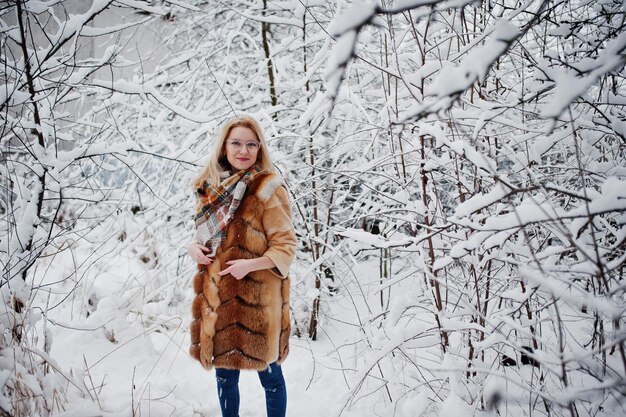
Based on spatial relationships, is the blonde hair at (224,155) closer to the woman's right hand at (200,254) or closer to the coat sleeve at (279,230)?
the coat sleeve at (279,230)

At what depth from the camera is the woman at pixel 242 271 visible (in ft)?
5.33

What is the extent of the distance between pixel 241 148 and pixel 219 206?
0.32 meters

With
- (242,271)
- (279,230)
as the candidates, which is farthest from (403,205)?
(242,271)

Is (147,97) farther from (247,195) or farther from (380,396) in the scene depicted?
(380,396)

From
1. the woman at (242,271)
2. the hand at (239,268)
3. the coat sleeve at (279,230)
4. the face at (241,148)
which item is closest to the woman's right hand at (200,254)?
the woman at (242,271)

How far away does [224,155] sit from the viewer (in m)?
1.90

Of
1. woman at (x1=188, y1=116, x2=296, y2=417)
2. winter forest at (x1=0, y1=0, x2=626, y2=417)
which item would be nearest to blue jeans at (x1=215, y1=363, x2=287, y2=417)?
woman at (x1=188, y1=116, x2=296, y2=417)

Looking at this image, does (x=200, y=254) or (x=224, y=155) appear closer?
(x=200, y=254)

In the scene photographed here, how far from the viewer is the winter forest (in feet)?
3.11

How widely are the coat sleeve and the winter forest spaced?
29 centimetres

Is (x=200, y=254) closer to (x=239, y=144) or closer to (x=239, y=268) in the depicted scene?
(x=239, y=268)

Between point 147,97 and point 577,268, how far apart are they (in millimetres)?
2442

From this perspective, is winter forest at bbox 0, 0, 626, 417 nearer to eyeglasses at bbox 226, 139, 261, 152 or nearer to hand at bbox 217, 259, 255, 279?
eyeglasses at bbox 226, 139, 261, 152

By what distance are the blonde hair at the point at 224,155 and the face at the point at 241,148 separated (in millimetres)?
35
